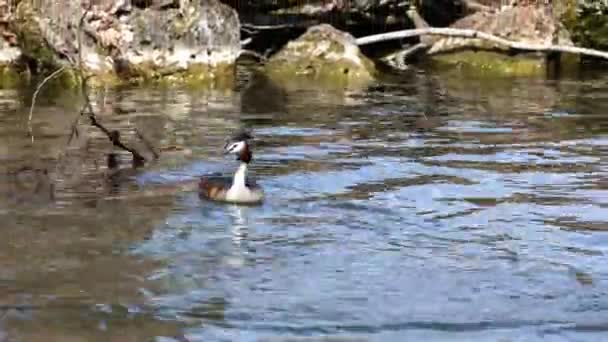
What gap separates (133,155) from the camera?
12500 millimetres

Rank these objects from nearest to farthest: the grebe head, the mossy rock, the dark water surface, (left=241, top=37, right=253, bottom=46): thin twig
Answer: the dark water surface < the grebe head < (left=241, top=37, right=253, bottom=46): thin twig < the mossy rock

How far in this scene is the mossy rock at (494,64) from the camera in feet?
78.6

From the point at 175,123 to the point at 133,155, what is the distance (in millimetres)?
3432

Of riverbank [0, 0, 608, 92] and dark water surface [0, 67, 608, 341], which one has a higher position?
riverbank [0, 0, 608, 92]

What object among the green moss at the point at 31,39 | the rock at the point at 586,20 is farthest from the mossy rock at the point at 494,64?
the green moss at the point at 31,39

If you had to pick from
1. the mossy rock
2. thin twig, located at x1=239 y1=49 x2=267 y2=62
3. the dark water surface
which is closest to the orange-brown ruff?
the dark water surface

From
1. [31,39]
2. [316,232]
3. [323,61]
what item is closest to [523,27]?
[323,61]

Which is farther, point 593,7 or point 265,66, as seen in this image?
point 593,7

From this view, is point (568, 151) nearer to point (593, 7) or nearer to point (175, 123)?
point (175, 123)

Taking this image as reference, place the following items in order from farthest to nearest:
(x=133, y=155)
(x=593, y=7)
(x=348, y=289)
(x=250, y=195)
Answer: (x=593, y=7)
(x=133, y=155)
(x=250, y=195)
(x=348, y=289)

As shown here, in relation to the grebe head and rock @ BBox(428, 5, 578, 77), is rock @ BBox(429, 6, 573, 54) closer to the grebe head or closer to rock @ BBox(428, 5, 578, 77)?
rock @ BBox(428, 5, 578, 77)

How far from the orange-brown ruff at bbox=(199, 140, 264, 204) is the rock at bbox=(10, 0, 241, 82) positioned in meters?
10.9

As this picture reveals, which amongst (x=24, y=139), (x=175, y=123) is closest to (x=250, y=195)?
(x=24, y=139)

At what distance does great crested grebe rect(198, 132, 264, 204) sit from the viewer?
10312mm
